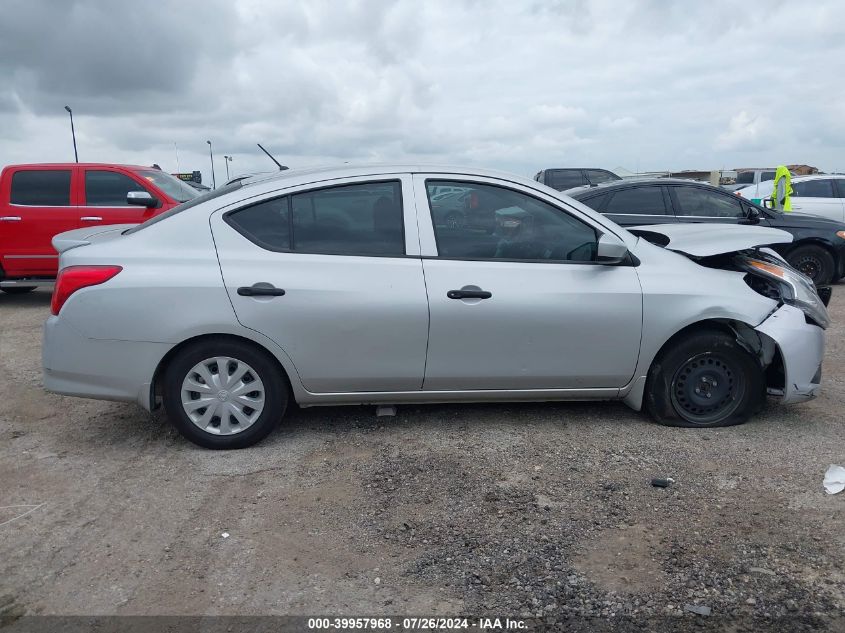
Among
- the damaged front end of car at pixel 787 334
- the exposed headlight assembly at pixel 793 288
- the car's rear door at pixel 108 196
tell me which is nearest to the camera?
the damaged front end of car at pixel 787 334

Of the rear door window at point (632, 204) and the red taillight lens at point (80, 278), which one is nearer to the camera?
the red taillight lens at point (80, 278)

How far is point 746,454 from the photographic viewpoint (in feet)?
14.0

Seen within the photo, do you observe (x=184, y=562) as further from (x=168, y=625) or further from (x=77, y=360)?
(x=77, y=360)

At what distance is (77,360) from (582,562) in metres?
2.96

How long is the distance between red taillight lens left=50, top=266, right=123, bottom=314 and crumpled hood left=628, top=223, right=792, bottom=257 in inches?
136

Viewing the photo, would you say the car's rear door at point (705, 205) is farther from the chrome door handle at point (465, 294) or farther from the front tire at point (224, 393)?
the front tire at point (224, 393)

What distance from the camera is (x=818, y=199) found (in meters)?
13.9

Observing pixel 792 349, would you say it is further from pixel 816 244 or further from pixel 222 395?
pixel 816 244

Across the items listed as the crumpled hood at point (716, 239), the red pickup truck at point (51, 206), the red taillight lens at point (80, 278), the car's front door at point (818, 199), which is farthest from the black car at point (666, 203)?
the red taillight lens at point (80, 278)

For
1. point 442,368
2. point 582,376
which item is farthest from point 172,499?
point 582,376

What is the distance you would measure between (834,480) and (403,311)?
2.47 m

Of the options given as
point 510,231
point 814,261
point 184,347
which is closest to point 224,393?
point 184,347

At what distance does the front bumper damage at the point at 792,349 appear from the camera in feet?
14.8

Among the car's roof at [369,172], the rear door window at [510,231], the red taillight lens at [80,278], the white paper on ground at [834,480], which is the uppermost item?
the car's roof at [369,172]
